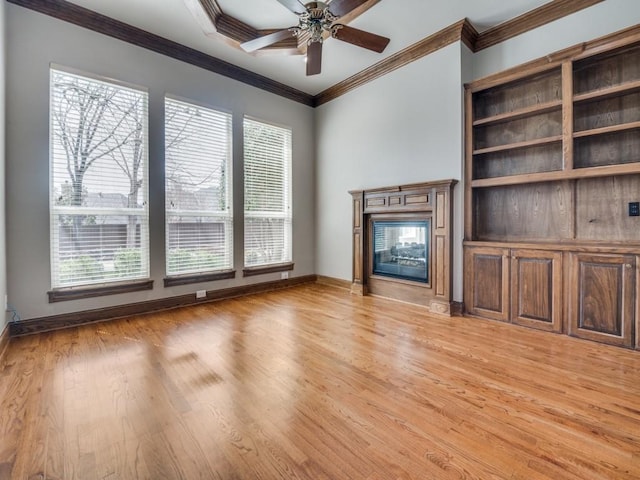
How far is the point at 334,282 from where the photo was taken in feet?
16.5

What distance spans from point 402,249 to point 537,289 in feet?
5.22

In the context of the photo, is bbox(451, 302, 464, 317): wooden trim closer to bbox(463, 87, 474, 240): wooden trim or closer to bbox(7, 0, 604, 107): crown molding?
bbox(463, 87, 474, 240): wooden trim

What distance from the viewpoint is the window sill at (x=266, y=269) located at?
4530 millimetres

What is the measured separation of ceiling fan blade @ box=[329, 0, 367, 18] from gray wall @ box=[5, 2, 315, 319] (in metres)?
2.13

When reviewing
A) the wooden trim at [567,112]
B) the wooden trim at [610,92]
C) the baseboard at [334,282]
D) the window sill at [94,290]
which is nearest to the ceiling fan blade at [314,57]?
the wooden trim at [567,112]

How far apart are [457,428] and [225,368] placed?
5.14 ft

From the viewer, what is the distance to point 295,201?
5.16m

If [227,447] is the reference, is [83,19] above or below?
above

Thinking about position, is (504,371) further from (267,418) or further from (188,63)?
(188,63)

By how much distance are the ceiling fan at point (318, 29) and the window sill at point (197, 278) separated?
281cm

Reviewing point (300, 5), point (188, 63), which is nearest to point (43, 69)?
point (188, 63)

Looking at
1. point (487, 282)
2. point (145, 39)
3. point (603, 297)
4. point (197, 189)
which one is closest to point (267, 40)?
point (145, 39)

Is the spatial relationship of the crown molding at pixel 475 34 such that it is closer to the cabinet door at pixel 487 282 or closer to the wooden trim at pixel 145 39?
the wooden trim at pixel 145 39

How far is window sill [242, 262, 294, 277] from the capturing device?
453 centimetres
